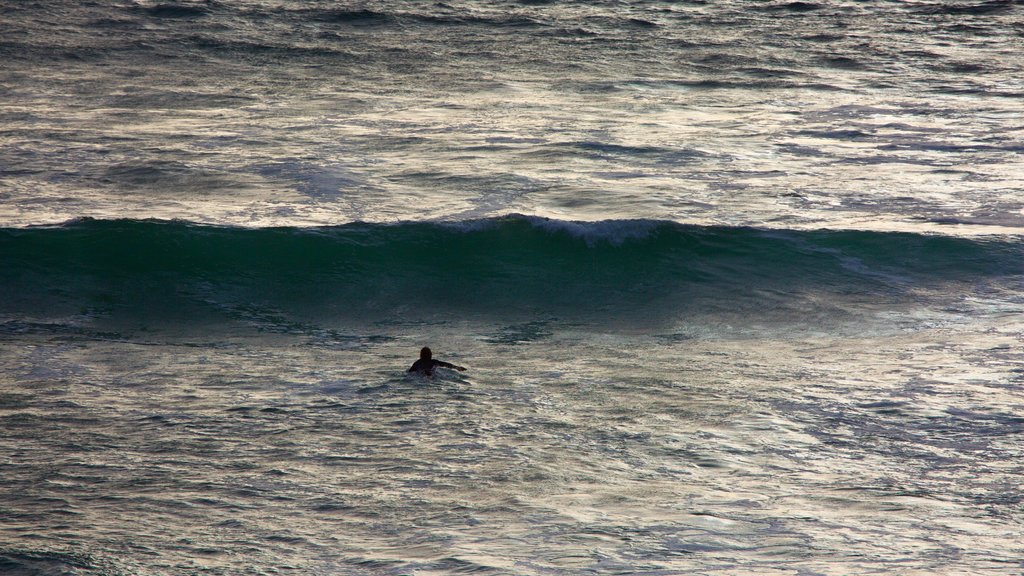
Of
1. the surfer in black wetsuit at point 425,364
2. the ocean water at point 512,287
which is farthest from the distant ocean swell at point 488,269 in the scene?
the surfer in black wetsuit at point 425,364

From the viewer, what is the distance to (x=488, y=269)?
12.3 m

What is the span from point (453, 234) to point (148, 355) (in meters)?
3.78

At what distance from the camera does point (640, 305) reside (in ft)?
37.8

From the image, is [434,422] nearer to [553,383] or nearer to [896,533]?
[553,383]

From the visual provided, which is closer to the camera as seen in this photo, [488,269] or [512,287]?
[512,287]

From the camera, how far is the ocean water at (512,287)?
6.56m

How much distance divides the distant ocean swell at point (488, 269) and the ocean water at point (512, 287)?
4cm

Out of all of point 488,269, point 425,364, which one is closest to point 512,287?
point 488,269

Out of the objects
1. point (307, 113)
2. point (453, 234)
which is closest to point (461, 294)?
point (453, 234)

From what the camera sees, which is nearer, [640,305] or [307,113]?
[640,305]

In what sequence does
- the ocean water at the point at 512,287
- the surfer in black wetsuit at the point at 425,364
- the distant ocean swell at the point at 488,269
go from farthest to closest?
the distant ocean swell at the point at 488,269 → the surfer in black wetsuit at the point at 425,364 → the ocean water at the point at 512,287

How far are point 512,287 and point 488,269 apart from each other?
367 mm

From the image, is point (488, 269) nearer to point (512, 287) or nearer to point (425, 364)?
point (512, 287)

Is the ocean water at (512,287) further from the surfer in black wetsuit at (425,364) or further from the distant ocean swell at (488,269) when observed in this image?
the surfer in black wetsuit at (425,364)
